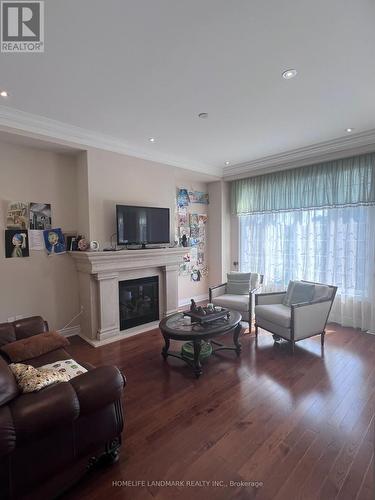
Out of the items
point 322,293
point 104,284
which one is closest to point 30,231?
point 104,284

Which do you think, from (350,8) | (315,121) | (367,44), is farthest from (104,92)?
(315,121)

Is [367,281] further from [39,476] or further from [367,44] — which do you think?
[39,476]

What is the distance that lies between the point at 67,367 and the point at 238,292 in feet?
9.45

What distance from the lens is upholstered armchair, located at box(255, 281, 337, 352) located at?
3.04 meters

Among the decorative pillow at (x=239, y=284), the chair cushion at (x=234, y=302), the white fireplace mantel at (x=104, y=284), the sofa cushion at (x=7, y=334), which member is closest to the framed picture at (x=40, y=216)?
the white fireplace mantel at (x=104, y=284)

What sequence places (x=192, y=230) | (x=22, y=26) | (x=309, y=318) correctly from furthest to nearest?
1. (x=192, y=230)
2. (x=309, y=318)
3. (x=22, y=26)

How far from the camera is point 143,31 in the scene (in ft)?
5.67

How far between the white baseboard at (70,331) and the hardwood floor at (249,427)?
0.89 meters

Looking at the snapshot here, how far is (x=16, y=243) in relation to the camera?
3246 mm

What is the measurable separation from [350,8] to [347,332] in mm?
3699

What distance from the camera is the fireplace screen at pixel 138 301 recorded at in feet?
12.8

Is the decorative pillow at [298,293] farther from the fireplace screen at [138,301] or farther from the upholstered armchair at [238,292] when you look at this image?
the fireplace screen at [138,301]

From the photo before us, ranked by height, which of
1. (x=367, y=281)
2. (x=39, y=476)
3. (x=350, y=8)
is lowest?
(x=39, y=476)

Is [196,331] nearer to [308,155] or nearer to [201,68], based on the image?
[201,68]
